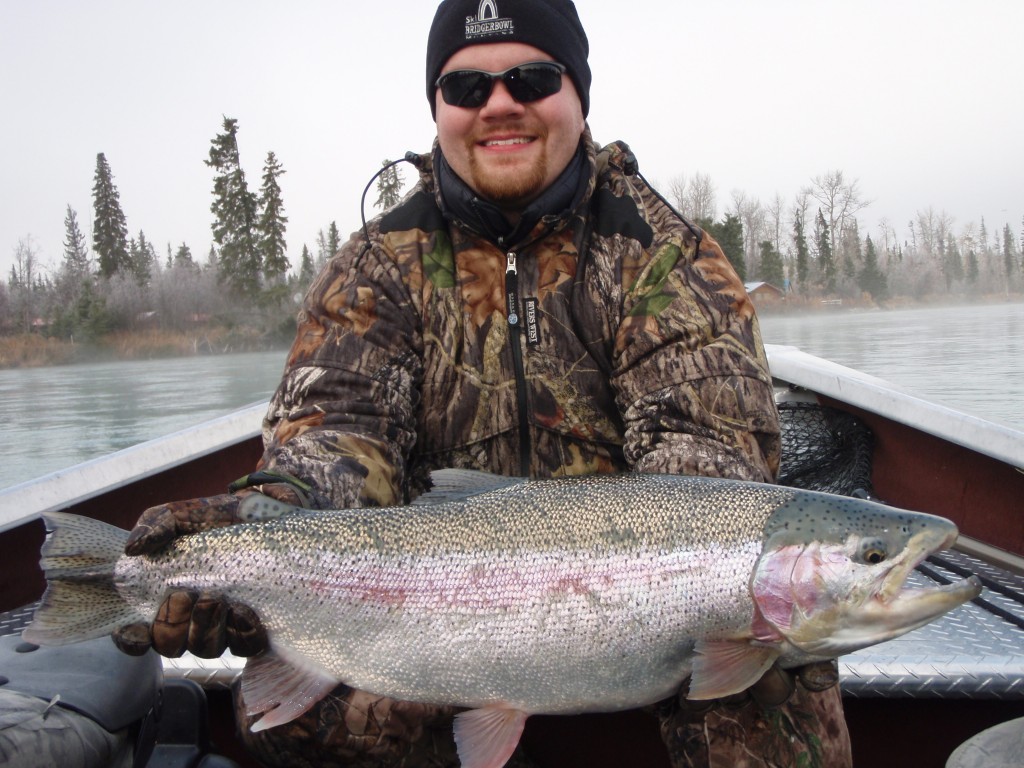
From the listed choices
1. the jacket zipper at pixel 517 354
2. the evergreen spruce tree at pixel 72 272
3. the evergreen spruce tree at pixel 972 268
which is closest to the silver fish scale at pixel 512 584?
the jacket zipper at pixel 517 354

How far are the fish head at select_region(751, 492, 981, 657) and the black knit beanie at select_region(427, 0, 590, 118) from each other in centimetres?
211

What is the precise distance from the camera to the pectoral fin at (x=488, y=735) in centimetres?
231

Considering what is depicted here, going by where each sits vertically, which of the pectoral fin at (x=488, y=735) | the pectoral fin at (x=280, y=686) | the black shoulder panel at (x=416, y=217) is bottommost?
the pectoral fin at (x=488, y=735)

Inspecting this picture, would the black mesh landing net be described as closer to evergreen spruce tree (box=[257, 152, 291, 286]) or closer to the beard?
the beard

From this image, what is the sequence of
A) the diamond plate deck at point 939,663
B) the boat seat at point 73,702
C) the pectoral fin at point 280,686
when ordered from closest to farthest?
the boat seat at point 73,702 → the pectoral fin at point 280,686 → the diamond plate deck at point 939,663

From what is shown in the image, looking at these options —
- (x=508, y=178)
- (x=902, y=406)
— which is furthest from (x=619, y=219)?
(x=902, y=406)

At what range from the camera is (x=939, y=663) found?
2781 mm

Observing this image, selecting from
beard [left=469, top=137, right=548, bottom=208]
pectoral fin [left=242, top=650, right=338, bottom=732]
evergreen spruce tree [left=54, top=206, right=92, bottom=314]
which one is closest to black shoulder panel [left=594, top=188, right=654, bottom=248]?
beard [left=469, top=137, right=548, bottom=208]

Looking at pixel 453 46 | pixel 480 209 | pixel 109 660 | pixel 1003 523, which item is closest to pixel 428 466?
pixel 480 209

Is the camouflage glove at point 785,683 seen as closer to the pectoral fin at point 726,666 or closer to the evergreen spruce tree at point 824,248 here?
the pectoral fin at point 726,666

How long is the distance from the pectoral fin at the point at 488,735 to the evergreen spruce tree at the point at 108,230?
216ft

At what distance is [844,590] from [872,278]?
262 ft

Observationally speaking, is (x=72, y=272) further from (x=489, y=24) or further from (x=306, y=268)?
(x=489, y=24)

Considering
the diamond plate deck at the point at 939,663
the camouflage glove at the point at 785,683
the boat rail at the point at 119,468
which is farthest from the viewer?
the boat rail at the point at 119,468
